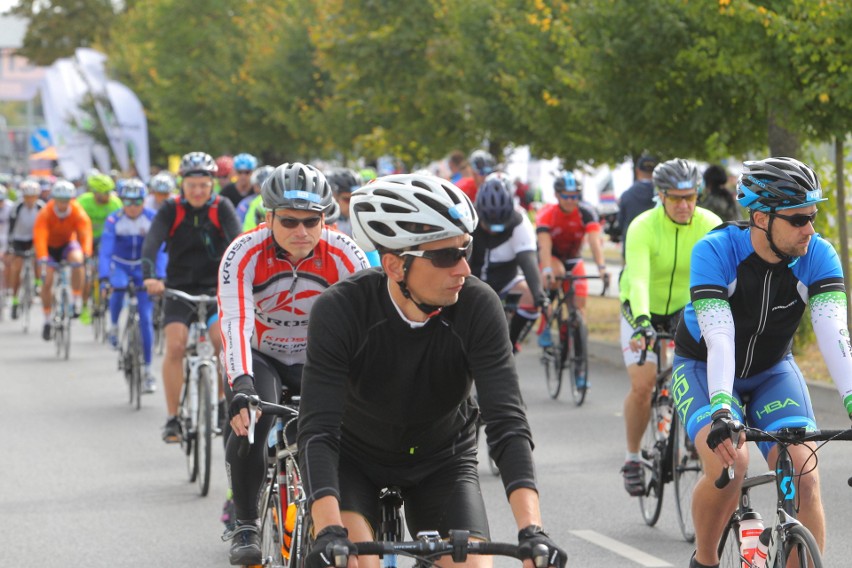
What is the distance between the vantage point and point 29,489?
33.3 ft

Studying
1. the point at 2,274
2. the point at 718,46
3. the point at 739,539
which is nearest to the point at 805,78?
the point at 718,46

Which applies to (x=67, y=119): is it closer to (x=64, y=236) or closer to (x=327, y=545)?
(x=64, y=236)

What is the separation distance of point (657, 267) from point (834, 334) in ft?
10.1

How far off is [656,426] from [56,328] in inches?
460

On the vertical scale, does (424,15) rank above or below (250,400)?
above

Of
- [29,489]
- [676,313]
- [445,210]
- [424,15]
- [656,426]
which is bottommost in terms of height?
[29,489]

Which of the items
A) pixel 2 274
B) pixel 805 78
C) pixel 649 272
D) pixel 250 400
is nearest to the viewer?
pixel 250 400

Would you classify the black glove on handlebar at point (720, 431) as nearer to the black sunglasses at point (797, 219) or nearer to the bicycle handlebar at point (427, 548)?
the black sunglasses at point (797, 219)

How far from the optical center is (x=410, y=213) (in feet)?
14.1

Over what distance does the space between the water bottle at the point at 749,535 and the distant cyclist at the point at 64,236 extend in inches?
560

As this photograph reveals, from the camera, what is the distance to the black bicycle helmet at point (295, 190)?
6.50 m

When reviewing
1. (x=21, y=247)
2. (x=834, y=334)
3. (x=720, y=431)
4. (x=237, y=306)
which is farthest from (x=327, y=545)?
(x=21, y=247)

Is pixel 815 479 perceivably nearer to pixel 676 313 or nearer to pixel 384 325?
pixel 384 325

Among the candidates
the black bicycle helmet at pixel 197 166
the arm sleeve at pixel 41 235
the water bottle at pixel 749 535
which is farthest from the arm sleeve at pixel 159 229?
the arm sleeve at pixel 41 235
